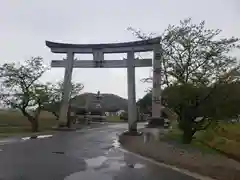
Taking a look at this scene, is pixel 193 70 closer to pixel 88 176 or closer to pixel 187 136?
pixel 187 136

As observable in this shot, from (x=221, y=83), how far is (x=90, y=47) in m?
18.2

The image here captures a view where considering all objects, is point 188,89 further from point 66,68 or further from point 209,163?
point 66,68

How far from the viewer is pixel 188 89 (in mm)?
19234

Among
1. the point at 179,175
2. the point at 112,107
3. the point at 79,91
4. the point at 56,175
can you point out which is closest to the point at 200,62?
the point at 179,175

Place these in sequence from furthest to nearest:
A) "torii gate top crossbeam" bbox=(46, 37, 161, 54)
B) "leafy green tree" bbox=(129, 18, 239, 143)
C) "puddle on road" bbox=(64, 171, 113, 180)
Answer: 1. "torii gate top crossbeam" bbox=(46, 37, 161, 54)
2. "leafy green tree" bbox=(129, 18, 239, 143)
3. "puddle on road" bbox=(64, 171, 113, 180)

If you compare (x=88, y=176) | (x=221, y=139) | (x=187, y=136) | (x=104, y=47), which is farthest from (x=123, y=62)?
(x=88, y=176)

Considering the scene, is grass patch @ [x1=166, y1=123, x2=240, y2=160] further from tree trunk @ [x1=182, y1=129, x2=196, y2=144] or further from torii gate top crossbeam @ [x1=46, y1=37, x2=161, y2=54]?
torii gate top crossbeam @ [x1=46, y1=37, x2=161, y2=54]

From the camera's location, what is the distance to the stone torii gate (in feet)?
91.1

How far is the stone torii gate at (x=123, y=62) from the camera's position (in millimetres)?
27781

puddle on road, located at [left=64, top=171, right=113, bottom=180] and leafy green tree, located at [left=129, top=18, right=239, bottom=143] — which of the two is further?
leafy green tree, located at [left=129, top=18, right=239, bottom=143]

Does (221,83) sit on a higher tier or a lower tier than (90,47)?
lower

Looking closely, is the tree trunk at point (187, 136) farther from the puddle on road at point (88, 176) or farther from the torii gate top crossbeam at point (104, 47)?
the puddle on road at point (88, 176)

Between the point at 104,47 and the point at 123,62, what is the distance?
257 centimetres

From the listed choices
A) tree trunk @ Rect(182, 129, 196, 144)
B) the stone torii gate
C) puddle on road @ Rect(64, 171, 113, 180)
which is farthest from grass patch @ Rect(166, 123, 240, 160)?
puddle on road @ Rect(64, 171, 113, 180)
